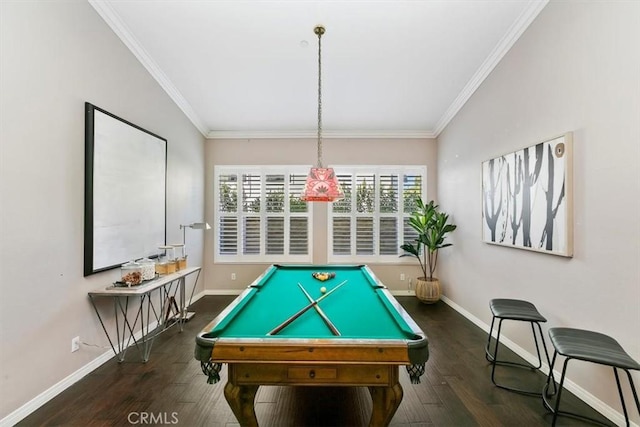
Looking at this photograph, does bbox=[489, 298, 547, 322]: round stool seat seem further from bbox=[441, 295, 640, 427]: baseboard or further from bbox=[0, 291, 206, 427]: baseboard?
bbox=[0, 291, 206, 427]: baseboard

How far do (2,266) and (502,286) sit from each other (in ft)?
14.5

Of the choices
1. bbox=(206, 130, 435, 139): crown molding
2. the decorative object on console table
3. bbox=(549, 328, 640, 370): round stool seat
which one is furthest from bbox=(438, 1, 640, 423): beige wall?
the decorative object on console table

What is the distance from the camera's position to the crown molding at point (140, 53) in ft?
8.71

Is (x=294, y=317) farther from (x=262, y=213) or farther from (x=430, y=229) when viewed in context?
(x=262, y=213)

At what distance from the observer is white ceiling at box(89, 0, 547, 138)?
8.83 feet

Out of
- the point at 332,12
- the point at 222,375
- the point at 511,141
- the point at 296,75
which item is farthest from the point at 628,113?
the point at 222,375

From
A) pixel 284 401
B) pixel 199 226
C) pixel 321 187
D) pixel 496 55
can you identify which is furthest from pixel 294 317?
pixel 496 55

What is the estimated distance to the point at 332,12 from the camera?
271 centimetres

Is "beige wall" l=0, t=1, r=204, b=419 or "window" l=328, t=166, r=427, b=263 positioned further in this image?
"window" l=328, t=166, r=427, b=263

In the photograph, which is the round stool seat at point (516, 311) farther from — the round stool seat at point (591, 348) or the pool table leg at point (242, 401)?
the pool table leg at point (242, 401)

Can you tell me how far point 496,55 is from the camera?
3189 millimetres

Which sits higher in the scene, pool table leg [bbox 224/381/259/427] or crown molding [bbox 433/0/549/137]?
crown molding [bbox 433/0/549/137]

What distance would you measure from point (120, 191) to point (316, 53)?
2.64m

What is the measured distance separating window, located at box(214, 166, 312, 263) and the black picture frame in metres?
1.57
